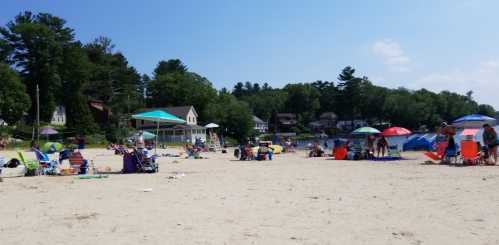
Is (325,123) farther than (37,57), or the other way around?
(325,123)

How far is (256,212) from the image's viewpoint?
27.0 ft

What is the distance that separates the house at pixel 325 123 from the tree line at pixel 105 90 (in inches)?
390

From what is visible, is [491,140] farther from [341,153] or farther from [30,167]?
[30,167]

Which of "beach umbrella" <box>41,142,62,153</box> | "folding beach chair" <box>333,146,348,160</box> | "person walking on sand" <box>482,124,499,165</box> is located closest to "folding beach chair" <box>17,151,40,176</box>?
"beach umbrella" <box>41,142,62,153</box>

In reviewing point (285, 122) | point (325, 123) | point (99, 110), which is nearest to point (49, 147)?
point (99, 110)

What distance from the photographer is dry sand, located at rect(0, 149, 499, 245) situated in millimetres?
6347

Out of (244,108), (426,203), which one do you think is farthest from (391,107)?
(426,203)

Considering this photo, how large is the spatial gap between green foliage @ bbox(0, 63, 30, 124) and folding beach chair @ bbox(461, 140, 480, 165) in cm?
5118

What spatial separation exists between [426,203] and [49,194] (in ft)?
27.0

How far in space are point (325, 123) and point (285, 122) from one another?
12424 millimetres

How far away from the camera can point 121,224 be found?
7.28 m

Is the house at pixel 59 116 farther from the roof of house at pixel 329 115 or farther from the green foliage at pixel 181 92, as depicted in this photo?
the roof of house at pixel 329 115

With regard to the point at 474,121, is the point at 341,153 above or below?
below

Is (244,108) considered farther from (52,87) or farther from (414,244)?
(414,244)
